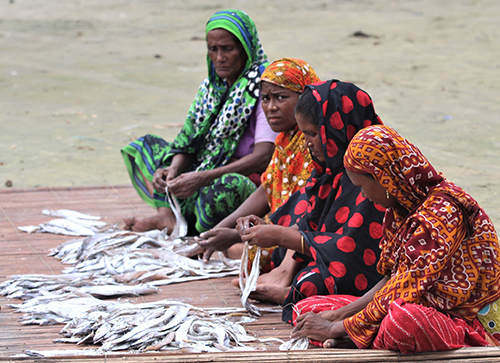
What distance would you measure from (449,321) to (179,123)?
226 inches

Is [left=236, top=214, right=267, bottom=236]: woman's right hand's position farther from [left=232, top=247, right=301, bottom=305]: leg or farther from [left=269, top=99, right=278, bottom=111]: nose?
[left=269, top=99, right=278, bottom=111]: nose

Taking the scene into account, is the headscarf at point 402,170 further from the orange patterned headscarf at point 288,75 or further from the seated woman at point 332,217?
the orange patterned headscarf at point 288,75

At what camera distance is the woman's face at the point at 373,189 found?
2.35 metres

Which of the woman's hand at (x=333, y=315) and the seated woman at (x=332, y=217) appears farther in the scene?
the seated woman at (x=332, y=217)

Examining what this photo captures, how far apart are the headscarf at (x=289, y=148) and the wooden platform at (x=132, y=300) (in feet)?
1.85

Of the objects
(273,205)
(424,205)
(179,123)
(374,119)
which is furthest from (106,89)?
(424,205)

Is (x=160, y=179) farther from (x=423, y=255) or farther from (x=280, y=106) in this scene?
(x=423, y=255)

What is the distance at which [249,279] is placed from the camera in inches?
122

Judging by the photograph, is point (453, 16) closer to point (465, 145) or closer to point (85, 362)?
point (465, 145)

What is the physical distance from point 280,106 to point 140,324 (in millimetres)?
1304

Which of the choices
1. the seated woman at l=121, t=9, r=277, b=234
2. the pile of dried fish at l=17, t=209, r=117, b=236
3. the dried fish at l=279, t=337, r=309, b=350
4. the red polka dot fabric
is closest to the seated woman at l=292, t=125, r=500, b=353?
the dried fish at l=279, t=337, r=309, b=350

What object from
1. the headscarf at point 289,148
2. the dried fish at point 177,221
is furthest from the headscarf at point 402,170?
the dried fish at point 177,221

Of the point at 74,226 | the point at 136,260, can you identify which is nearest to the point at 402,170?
the point at 136,260

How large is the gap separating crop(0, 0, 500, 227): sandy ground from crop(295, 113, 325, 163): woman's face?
7.19ft
